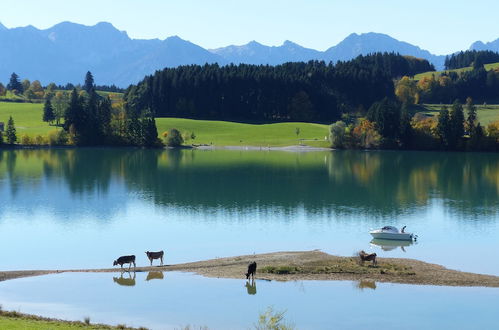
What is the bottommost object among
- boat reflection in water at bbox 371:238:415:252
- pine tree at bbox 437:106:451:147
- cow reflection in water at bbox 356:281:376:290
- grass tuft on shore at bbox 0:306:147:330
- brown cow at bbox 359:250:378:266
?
boat reflection in water at bbox 371:238:415:252

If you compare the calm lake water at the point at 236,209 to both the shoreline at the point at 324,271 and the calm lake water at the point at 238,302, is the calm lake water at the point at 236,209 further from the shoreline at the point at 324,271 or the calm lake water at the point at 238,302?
the calm lake water at the point at 238,302

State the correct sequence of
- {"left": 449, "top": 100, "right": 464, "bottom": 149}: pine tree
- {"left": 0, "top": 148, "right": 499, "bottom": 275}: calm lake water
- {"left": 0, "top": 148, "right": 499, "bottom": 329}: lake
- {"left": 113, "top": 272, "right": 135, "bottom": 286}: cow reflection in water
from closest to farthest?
{"left": 0, "top": 148, "right": 499, "bottom": 329}: lake < {"left": 113, "top": 272, "right": 135, "bottom": 286}: cow reflection in water < {"left": 0, "top": 148, "right": 499, "bottom": 275}: calm lake water < {"left": 449, "top": 100, "right": 464, "bottom": 149}: pine tree

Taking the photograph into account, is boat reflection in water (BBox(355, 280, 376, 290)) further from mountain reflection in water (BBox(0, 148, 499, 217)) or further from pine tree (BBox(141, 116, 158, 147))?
pine tree (BBox(141, 116, 158, 147))

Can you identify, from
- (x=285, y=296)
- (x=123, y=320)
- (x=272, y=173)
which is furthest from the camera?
(x=272, y=173)

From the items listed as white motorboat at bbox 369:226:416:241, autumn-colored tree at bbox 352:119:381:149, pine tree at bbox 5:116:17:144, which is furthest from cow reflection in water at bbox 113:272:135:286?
pine tree at bbox 5:116:17:144

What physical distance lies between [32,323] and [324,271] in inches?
963

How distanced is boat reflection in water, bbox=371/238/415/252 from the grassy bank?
34.3 meters

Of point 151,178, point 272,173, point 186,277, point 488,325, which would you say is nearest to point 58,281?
point 186,277

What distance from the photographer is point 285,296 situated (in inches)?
Answer: 1683

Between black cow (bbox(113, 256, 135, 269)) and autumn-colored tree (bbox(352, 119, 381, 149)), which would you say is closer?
black cow (bbox(113, 256, 135, 269))

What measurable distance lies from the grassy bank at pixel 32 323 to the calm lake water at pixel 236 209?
18779 mm

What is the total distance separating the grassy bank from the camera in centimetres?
2861

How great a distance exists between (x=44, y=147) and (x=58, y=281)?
512 ft

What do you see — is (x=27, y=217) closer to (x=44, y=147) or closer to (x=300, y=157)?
(x=300, y=157)
